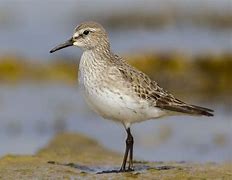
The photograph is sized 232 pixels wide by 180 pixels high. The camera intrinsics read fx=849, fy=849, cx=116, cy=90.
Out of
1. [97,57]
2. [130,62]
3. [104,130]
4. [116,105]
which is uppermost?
[130,62]

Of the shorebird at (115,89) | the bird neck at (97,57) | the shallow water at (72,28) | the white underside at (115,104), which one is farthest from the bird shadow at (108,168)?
the shallow water at (72,28)

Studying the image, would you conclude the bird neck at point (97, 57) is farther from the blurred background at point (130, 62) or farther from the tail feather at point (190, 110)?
the blurred background at point (130, 62)

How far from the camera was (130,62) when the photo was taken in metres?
19.1

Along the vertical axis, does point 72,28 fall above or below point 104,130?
above

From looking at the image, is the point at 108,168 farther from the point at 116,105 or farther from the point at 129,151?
the point at 116,105

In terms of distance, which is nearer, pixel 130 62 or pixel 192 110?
pixel 192 110

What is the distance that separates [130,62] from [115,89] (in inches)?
411

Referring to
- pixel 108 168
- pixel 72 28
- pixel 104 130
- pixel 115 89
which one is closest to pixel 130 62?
pixel 104 130

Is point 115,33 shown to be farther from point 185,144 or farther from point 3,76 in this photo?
point 185,144

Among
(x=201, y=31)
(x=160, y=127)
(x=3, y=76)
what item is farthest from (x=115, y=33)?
(x=160, y=127)

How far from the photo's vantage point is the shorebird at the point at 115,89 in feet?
28.3

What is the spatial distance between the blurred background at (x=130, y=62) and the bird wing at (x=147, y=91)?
3.17m

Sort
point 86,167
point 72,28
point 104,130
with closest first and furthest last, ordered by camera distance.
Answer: point 86,167 < point 104,130 < point 72,28

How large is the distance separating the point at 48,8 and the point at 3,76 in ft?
28.2
